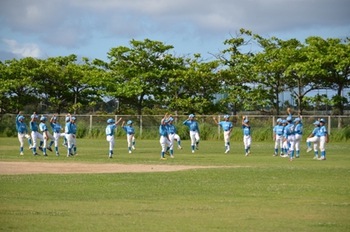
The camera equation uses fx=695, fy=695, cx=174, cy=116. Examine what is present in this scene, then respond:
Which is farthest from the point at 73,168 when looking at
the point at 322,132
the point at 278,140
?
the point at 278,140

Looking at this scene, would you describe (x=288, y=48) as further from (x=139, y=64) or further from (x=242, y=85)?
(x=139, y=64)

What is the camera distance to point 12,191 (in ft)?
56.4

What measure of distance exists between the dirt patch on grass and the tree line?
3194 cm

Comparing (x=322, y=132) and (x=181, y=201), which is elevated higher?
(x=322, y=132)

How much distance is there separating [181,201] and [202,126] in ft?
134

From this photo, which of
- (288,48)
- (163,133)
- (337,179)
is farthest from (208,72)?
(337,179)

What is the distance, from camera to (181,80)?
6194 centimetres

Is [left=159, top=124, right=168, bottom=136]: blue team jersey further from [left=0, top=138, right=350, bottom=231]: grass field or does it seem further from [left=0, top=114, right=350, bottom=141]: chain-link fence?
[left=0, top=114, right=350, bottom=141]: chain-link fence

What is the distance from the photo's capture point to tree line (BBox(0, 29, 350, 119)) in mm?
57688

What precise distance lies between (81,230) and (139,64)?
5283 cm

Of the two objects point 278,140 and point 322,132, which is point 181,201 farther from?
point 278,140

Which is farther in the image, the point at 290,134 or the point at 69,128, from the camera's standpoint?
the point at 69,128

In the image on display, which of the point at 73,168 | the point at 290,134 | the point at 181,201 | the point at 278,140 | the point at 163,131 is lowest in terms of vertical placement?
the point at 181,201

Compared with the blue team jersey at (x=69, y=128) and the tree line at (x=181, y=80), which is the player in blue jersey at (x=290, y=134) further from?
the tree line at (x=181, y=80)
